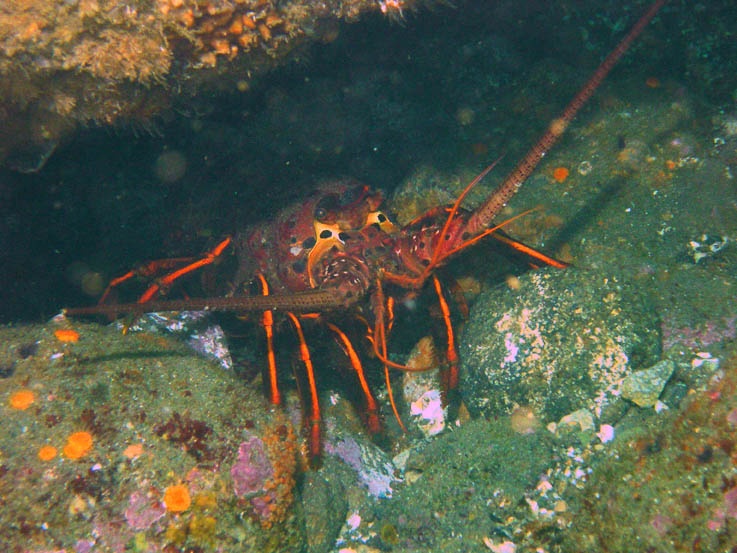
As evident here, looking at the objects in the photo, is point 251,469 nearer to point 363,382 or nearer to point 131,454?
point 131,454

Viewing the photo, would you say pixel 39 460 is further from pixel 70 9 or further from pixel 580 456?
pixel 580 456

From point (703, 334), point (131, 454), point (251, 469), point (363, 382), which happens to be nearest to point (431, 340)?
point (363, 382)

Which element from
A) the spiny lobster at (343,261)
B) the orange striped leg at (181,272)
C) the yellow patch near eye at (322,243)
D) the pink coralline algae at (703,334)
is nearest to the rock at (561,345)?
the pink coralline algae at (703,334)

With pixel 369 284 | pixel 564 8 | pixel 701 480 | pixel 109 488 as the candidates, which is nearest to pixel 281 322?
pixel 369 284

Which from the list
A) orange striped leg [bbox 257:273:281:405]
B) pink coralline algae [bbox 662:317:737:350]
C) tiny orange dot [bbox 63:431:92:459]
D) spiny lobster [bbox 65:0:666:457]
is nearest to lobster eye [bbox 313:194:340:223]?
spiny lobster [bbox 65:0:666:457]

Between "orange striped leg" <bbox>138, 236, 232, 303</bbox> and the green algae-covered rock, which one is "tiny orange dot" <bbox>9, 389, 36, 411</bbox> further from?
"orange striped leg" <bbox>138, 236, 232, 303</bbox>

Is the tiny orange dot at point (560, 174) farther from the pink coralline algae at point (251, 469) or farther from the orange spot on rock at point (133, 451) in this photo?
the orange spot on rock at point (133, 451)

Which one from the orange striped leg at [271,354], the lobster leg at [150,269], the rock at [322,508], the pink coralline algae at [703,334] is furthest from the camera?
the lobster leg at [150,269]
